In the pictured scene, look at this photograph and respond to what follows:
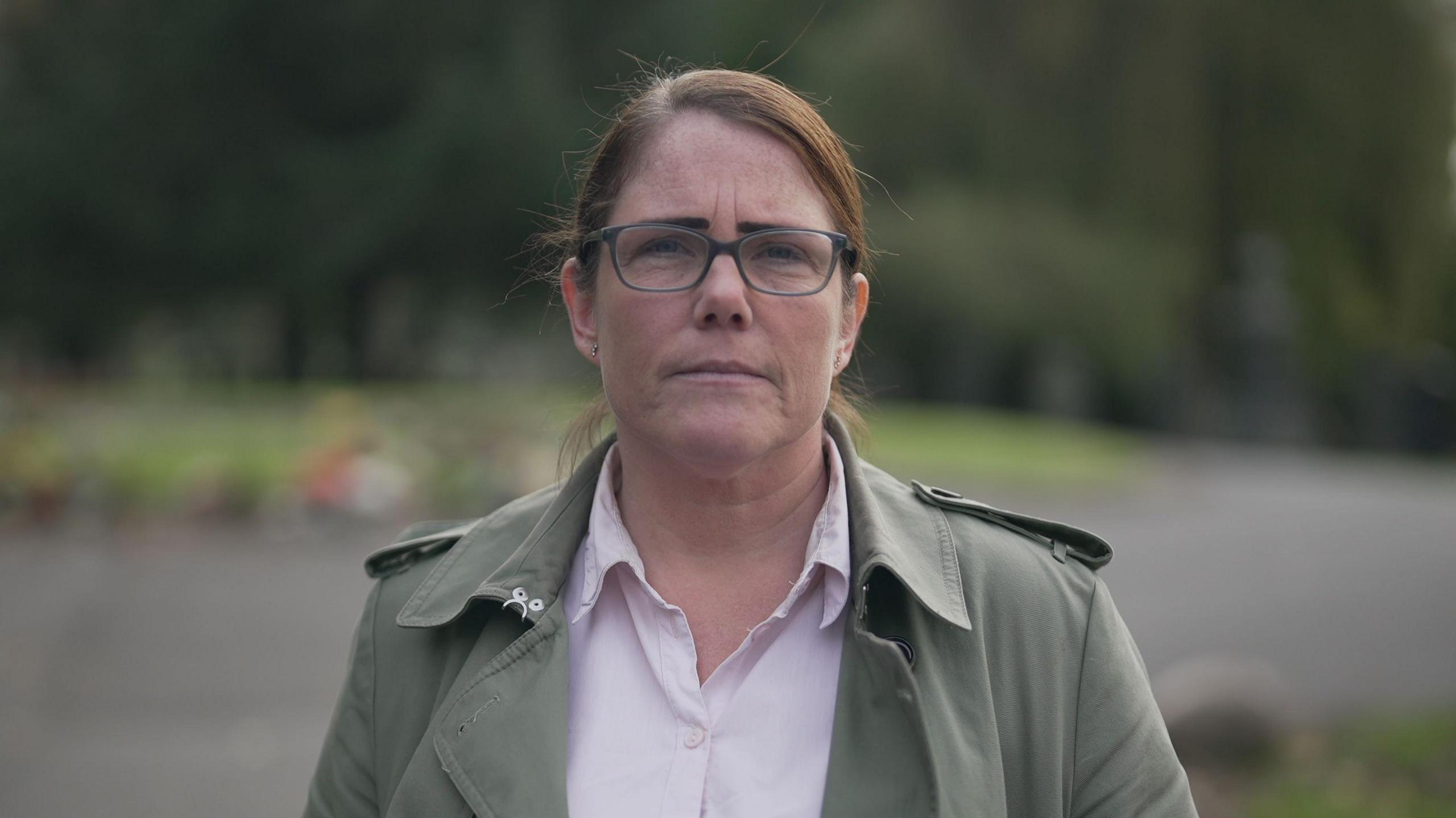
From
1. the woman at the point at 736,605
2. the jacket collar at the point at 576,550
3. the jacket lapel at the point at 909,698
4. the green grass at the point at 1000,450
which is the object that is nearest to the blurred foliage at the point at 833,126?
the green grass at the point at 1000,450

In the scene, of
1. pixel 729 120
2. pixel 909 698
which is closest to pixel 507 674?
pixel 909 698

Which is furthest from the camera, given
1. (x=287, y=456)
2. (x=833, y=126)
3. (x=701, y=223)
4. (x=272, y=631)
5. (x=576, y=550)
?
(x=833, y=126)

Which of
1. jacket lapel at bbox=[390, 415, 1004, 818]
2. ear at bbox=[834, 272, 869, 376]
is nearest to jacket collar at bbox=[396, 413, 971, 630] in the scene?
jacket lapel at bbox=[390, 415, 1004, 818]

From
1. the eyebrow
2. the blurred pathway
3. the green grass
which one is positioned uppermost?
the eyebrow

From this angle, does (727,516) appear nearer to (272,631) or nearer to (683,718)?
(683,718)

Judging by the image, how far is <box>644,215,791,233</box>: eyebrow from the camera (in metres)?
2.06

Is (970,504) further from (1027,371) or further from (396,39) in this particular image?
(1027,371)

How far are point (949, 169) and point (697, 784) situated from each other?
1458 cm

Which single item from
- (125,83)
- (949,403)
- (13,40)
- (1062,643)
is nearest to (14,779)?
(1062,643)

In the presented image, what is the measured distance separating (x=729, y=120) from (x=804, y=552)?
0.72 metres

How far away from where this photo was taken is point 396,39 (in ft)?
56.4

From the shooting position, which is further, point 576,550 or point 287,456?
point 287,456

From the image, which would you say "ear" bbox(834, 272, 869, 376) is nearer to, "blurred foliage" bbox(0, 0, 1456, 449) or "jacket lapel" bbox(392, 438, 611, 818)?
"jacket lapel" bbox(392, 438, 611, 818)

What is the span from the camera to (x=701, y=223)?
2072 mm
